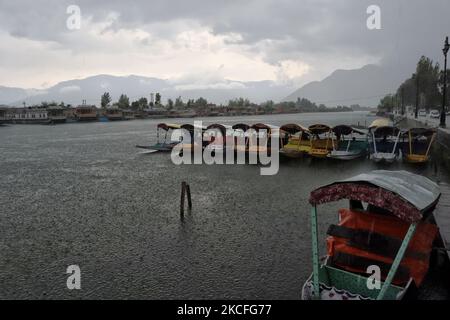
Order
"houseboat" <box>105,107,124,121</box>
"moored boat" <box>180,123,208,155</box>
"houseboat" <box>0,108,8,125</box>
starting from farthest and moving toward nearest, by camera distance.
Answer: "houseboat" <box>105,107,124,121</box>, "houseboat" <box>0,108,8,125</box>, "moored boat" <box>180,123,208,155</box>

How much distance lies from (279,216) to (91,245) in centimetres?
912

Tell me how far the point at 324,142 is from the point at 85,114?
129940 millimetres

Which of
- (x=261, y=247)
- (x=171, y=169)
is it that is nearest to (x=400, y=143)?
(x=171, y=169)

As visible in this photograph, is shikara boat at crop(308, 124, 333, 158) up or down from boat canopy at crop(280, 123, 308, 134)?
down

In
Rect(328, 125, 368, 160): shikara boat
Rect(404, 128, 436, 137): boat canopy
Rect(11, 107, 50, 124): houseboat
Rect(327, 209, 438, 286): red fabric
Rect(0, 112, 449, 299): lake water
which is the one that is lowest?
Rect(0, 112, 449, 299): lake water

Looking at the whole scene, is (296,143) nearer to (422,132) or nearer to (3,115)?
(422,132)

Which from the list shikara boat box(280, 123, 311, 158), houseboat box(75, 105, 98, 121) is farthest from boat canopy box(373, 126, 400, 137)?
houseboat box(75, 105, 98, 121)

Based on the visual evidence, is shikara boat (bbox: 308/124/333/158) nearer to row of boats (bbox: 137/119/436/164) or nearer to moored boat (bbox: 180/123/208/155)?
row of boats (bbox: 137/119/436/164)

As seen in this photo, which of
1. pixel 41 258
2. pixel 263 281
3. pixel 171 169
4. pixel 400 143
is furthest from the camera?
pixel 400 143

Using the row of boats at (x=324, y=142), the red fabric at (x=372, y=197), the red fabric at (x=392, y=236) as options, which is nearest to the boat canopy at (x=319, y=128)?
the row of boats at (x=324, y=142)

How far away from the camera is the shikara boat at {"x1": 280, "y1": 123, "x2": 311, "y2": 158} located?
126 ft

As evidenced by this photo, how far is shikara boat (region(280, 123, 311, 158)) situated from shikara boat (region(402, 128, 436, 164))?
30.9 feet
